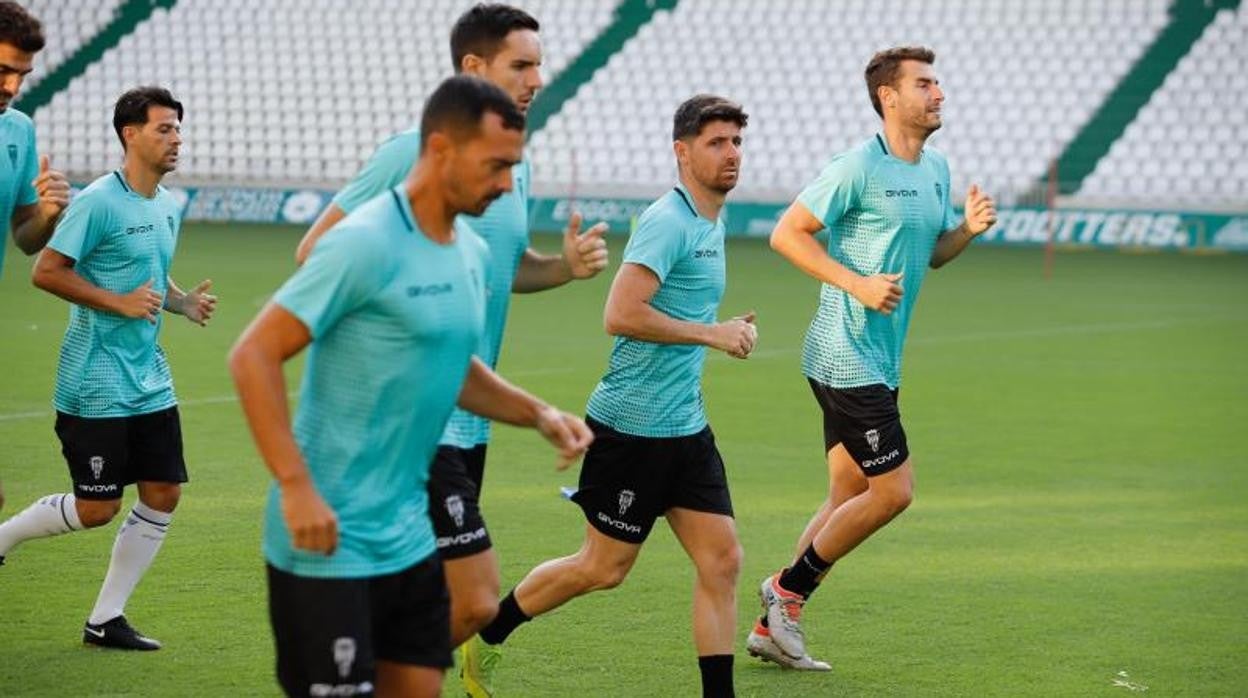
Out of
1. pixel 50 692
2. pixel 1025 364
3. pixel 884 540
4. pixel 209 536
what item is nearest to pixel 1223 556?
pixel 884 540

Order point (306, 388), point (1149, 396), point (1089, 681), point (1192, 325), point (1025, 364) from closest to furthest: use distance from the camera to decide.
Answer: point (306, 388) < point (1089, 681) < point (1149, 396) < point (1025, 364) < point (1192, 325)

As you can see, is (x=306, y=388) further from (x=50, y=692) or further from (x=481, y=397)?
(x=50, y=692)

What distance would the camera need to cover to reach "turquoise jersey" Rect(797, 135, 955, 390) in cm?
770

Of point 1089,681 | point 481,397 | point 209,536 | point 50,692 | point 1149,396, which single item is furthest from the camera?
point 1149,396

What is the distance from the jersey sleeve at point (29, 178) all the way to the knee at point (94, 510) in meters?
1.19

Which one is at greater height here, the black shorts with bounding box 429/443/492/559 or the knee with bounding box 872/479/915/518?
the black shorts with bounding box 429/443/492/559

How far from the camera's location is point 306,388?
14.7ft

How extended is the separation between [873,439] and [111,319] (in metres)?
3.02

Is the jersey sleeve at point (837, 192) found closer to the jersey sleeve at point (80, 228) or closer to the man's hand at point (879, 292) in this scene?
the man's hand at point (879, 292)

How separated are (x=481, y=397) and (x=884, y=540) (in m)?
5.28

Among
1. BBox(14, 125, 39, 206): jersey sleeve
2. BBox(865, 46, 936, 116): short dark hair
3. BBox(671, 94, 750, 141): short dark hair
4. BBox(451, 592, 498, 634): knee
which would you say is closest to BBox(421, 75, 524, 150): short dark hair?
BBox(451, 592, 498, 634): knee

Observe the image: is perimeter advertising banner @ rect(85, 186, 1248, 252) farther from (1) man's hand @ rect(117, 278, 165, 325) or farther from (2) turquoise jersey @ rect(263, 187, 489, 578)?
(2) turquoise jersey @ rect(263, 187, 489, 578)

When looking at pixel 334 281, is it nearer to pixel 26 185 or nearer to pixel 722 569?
pixel 722 569

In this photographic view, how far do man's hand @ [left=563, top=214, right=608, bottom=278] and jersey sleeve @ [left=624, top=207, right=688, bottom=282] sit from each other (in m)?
0.65
